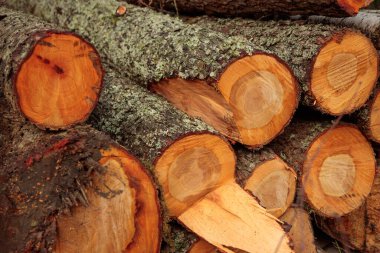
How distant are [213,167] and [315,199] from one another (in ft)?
2.84

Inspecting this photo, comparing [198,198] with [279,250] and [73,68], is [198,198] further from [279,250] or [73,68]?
[73,68]

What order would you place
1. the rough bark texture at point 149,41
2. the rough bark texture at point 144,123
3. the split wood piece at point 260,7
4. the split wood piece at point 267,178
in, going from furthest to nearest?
1. the split wood piece at point 260,7
2. the split wood piece at point 267,178
3. the rough bark texture at point 149,41
4. the rough bark texture at point 144,123

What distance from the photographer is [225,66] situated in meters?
2.38

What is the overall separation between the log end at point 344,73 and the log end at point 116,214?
3.96 ft

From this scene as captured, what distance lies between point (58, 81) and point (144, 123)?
0.50 metres

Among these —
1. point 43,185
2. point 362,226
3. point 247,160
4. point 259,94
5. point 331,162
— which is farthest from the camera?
point 362,226

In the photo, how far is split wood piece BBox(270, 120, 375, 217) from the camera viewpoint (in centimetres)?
274

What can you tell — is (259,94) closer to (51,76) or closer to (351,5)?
(351,5)

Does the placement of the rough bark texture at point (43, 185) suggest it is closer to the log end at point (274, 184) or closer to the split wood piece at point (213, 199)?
the split wood piece at point (213, 199)

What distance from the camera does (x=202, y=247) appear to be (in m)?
2.37

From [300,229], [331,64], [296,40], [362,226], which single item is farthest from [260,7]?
[362,226]

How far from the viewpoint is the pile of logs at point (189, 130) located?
189cm

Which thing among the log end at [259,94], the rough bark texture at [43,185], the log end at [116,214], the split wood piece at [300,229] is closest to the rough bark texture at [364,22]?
the log end at [259,94]

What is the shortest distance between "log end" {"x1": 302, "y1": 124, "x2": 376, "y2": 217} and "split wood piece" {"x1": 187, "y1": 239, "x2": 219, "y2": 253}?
0.76 m
